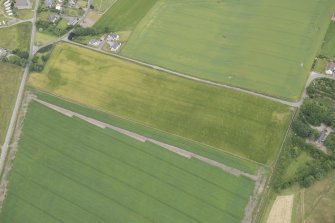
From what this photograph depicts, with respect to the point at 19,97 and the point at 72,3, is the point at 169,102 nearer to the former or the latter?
the point at 19,97

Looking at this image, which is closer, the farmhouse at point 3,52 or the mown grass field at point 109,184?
the mown grass field at point 109,184

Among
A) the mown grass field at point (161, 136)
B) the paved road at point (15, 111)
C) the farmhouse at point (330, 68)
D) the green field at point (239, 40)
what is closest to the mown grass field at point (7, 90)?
the paved road at point (15, 111)

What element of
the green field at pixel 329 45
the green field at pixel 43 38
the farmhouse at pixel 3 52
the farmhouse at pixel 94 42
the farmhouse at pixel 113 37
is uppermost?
the green field at pixel 329 45

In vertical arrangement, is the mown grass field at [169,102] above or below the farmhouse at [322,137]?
below

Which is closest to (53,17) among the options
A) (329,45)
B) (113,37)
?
(113,37)

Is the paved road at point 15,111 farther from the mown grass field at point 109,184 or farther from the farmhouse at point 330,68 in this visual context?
the farmhouse at point 330,68

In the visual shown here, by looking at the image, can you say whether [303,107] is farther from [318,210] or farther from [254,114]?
[318,210]
